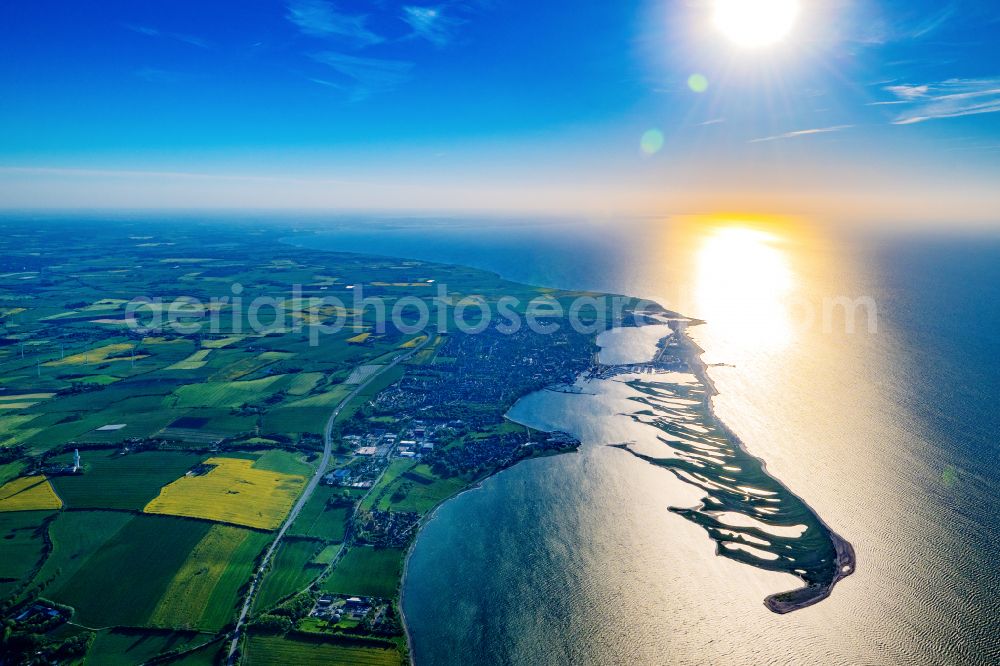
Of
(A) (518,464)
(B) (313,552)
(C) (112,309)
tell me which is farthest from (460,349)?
(C) (112,309)

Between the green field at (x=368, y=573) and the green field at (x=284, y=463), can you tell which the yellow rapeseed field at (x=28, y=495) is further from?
the green field at (x=368, y=573)

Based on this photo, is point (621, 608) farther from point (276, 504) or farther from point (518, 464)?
point (276, 504)

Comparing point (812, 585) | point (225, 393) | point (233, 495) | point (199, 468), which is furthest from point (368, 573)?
point (225, 393)

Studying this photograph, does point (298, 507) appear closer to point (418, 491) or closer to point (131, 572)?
point (418, 491)

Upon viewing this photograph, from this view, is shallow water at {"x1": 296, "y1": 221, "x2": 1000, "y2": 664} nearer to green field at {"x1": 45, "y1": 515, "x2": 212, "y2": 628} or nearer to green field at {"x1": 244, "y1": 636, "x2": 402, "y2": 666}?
green field at {"x1": 244, "y1": 636, "x2": 402, "y2": 666}

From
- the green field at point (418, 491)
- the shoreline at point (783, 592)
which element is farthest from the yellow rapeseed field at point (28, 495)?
the shoreline at point (783, 592)

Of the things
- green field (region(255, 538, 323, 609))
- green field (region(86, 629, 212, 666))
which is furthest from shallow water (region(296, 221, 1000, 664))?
green field (region(86, 629, 212, 666))
